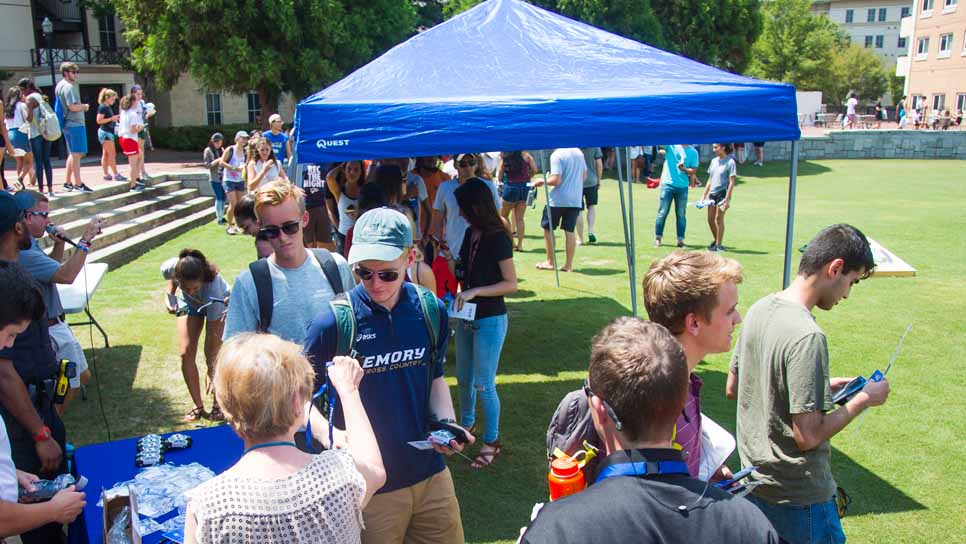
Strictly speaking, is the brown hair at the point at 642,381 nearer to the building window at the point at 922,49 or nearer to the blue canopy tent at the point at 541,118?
the blue canopy tent at the point at 541,118

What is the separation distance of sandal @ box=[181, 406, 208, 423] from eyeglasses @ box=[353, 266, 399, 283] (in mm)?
3540

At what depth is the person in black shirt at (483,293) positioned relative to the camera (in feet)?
15.5

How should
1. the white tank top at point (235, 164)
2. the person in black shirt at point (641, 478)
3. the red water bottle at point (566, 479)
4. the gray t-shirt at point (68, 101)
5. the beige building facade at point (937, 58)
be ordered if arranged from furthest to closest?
the beige building facade at point (937, 58), the white tank top at point (235, 164), the gray t-shirt at point (68, 101), the red water bottle at point (566, 479), the person in black shirt at point (641, 478)

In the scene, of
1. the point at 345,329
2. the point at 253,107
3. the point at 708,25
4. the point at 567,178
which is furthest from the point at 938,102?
the point at 345,329

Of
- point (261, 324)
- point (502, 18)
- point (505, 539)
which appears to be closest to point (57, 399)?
point (261, 324)

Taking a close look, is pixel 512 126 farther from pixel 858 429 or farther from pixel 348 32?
pixel 348 32

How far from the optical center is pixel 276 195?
331 centimetres

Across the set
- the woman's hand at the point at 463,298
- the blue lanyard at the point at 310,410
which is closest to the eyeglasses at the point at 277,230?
the blue lanyard at the point at 310,410

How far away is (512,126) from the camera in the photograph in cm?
452

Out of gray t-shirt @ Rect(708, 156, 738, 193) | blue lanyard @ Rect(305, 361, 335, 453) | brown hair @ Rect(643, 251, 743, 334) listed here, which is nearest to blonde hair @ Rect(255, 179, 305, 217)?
blue lanyard @ Rect(305, 361, 335, 453)

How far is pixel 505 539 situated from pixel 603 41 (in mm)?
3868

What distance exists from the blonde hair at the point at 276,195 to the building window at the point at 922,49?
196 ft

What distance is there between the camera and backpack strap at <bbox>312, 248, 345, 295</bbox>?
3346 millimetres

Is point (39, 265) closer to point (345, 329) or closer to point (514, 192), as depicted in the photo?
point (345, 329)
